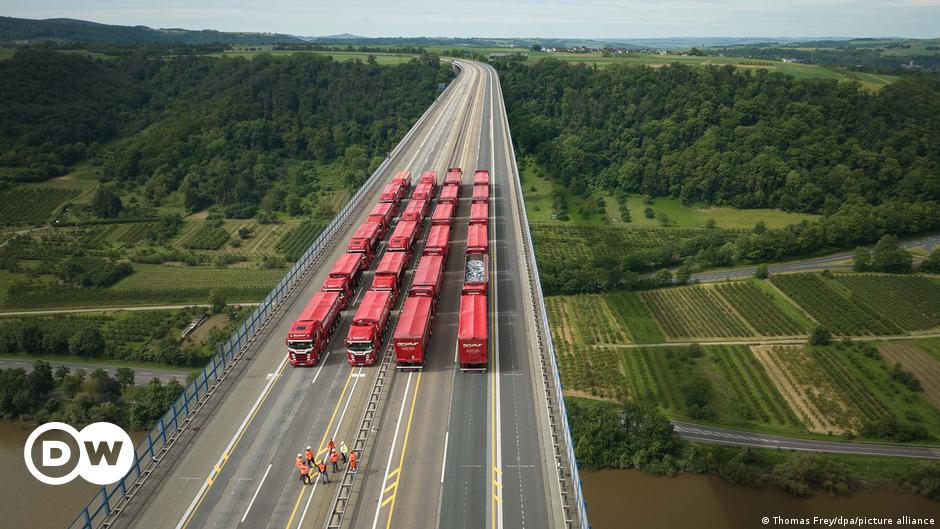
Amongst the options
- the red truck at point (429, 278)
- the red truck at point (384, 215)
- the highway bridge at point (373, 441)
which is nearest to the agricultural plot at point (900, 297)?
the highway bridge at point (373, 441)

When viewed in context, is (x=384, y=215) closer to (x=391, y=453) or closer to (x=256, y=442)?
(x=256, y=442)

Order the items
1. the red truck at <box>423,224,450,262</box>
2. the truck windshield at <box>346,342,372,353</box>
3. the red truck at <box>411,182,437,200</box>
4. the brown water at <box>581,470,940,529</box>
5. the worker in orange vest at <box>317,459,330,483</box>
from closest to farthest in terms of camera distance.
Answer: the worker in orange vest at <box>317,459,330,483</box> < the truck windshield at <box>346,342,372,353</box> < the brown water at <box>581,470,940,529</box> < the red truck at <box>423,224,450,262</box> < the red truck at <box>411,182,437,200</box>

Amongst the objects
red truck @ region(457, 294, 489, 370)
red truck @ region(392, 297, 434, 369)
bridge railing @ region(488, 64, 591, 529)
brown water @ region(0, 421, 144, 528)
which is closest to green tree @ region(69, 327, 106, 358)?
brown water @ region(0, 421, 144, 528)

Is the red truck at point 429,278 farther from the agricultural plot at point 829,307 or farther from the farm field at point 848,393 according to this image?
the agricultural plot at point 829,307

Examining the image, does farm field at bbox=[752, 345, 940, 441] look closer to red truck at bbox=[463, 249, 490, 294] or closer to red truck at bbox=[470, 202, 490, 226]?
red truck at bbox=[470, 202, 490, 226]

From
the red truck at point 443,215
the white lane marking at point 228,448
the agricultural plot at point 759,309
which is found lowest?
the agricultural plot at point 759,309

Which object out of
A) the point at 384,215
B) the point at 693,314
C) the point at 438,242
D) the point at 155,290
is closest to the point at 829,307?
the point at 693,314
